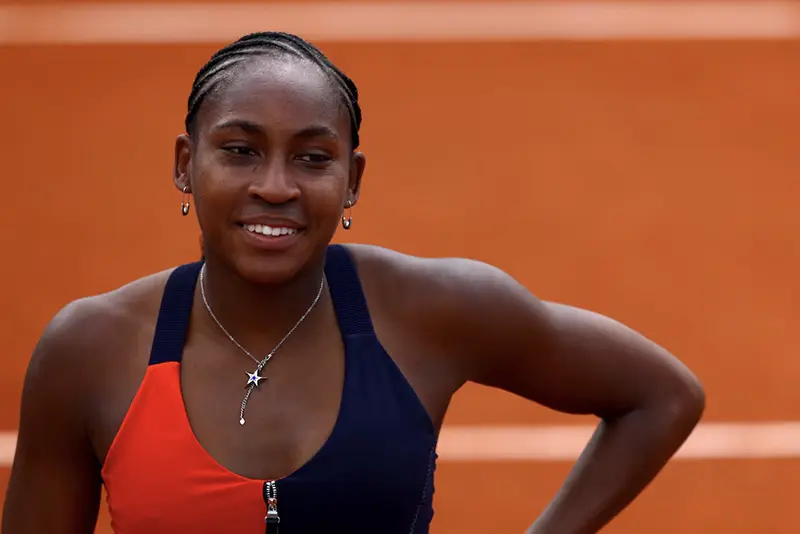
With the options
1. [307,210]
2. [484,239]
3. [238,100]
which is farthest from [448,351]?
[484,239]

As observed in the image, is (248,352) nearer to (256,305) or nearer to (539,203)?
(256,305)

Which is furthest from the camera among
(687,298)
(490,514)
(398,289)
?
(687,298)

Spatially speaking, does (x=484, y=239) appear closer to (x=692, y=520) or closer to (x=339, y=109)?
(x=692, y=520)

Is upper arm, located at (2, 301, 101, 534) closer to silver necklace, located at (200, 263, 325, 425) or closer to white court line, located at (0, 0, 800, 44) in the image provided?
silver necklace, located at (200, 263, 325, 425)

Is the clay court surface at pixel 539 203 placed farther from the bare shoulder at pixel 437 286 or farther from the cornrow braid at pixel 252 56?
the cornrow braid at pixel 252 56

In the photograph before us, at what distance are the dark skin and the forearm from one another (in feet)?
0.30

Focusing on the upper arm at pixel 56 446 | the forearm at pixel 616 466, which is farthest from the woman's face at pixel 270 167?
the forearm at pixel 616 466

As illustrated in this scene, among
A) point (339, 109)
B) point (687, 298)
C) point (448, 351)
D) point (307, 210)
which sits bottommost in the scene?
point (687, 298)

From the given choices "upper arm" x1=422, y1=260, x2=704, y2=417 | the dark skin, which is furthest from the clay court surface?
the dark skin

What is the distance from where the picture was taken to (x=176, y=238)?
534cm

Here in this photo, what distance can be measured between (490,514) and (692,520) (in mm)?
676

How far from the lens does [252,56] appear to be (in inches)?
77.0

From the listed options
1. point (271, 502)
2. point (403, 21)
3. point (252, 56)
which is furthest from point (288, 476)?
point (403, 21)

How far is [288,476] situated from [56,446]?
353 millimetres
